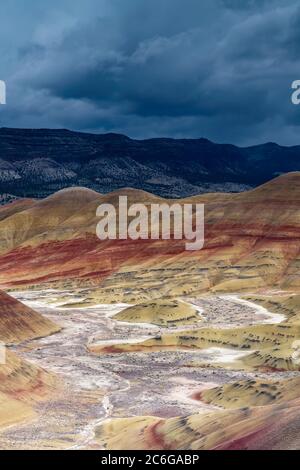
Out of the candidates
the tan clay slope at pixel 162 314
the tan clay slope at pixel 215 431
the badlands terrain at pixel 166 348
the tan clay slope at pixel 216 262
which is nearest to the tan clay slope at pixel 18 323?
the badlands terrain at pixel 166 348

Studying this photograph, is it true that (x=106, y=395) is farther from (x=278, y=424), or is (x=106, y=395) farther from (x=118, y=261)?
(x=118, y=261)

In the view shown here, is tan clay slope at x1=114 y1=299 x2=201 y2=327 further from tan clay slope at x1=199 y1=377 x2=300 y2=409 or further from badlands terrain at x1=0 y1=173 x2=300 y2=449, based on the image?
tan clay slope at x1=199 y1=377 x2=300 y2=409

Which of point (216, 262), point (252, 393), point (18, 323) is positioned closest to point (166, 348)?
point (18, 323)

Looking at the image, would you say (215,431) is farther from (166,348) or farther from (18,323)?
(18,323)

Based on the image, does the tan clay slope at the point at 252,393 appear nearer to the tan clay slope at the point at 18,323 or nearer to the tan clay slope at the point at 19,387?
the tan clay slope at the point at 19,387

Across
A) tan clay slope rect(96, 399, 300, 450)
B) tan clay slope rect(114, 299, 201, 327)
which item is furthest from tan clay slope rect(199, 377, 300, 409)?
tan clay slope rect(114, 299, 201, 327)

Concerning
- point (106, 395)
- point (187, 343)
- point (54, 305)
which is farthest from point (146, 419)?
point (54, 305)
